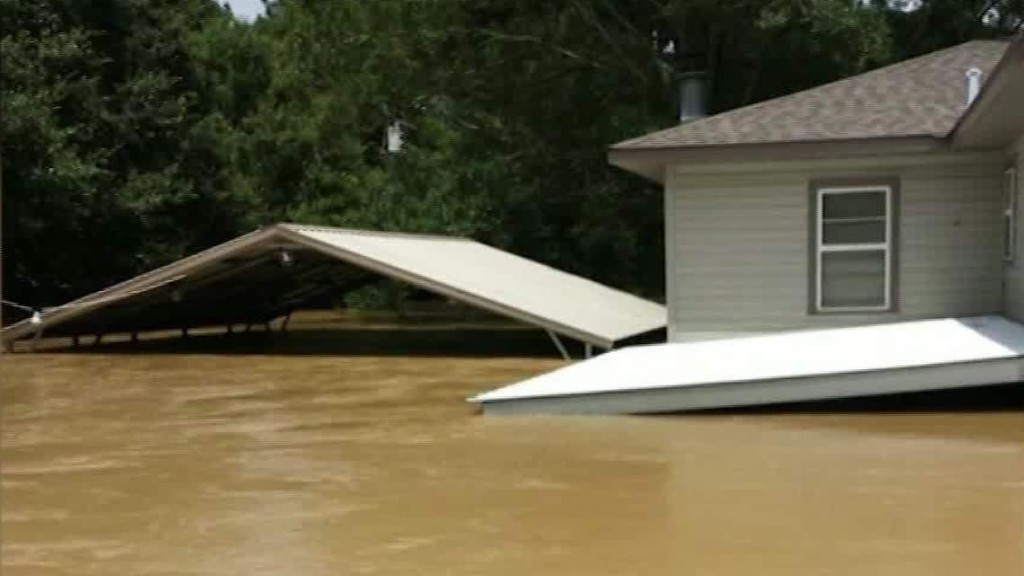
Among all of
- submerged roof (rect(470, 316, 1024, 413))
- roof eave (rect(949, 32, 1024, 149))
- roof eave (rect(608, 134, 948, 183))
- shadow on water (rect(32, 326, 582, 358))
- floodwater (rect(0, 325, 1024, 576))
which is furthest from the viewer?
shadow on water (rect(32, 326, 582, 358))

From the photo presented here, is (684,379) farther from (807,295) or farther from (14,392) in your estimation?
(14,392)

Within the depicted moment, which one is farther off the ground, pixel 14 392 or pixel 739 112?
pixel 739 112

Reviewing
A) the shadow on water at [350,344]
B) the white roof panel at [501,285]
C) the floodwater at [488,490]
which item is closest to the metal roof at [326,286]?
the white roof panel at [501,285]

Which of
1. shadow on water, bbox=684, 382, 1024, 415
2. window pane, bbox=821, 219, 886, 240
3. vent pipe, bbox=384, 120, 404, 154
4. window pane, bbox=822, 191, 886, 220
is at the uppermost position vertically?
vent pipe, bbox=384, 120, 404, 154

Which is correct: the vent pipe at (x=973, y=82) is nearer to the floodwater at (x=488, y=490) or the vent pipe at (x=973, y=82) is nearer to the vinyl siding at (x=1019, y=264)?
the vinyl siding at (x=1019, y=264)

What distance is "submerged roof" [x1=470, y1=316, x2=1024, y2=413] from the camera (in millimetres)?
8938

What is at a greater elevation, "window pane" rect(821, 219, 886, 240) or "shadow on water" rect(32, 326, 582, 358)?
"window pane" rect(821, 219, 886, 240)

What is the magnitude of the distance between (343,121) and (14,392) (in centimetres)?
1331

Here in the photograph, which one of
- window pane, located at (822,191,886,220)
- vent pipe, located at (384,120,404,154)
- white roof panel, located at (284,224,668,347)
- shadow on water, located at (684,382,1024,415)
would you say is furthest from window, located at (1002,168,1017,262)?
vent pipe, located at (384,120,404,154)

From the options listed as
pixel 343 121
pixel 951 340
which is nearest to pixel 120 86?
pixel 343 121

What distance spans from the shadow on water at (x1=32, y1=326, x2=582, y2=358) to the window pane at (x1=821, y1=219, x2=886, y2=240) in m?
3.98

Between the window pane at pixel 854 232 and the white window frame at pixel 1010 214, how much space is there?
1.13 metres

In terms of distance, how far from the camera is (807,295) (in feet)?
39.2

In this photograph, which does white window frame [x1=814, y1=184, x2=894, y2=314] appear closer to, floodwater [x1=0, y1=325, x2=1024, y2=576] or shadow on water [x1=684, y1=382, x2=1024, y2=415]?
shadow on water [x1=684, y1=382, x2=1024, y2=415]
